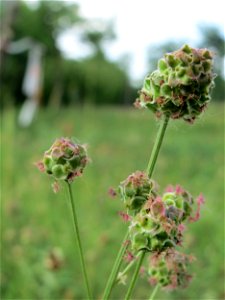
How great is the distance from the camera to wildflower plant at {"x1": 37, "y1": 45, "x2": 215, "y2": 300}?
0.98 m

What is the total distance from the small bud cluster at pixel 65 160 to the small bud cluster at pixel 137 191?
0.10 meters

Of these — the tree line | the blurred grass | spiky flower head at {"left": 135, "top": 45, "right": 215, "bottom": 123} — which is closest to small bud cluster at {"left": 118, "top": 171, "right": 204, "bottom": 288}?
spiky flower head at {"left": 135, "top": 45, "right": 215, "bottom": 123}

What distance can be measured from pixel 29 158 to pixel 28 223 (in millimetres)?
3514

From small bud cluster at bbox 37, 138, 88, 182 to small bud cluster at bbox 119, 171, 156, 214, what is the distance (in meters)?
0.10

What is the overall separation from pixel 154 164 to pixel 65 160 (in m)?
0.19

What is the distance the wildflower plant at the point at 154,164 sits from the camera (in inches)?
38.7

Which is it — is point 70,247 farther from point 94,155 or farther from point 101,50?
point 101,50

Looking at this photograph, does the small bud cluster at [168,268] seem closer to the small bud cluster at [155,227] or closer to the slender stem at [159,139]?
the small bud cluster at [155,227]

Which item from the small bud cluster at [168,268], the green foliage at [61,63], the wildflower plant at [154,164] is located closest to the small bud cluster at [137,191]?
the wildflower plant at [154,164]

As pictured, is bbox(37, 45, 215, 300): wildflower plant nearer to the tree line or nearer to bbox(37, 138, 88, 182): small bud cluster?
bbox(37, 138, 88, 182): small bud cluster

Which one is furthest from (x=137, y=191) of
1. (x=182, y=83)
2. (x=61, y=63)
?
(x=61, y=63)

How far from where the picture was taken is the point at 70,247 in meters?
4.04

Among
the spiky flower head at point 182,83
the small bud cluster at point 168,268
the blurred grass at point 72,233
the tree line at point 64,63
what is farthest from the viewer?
the tree line at point 64,63

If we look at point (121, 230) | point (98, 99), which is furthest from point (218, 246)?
point (98, 99)
